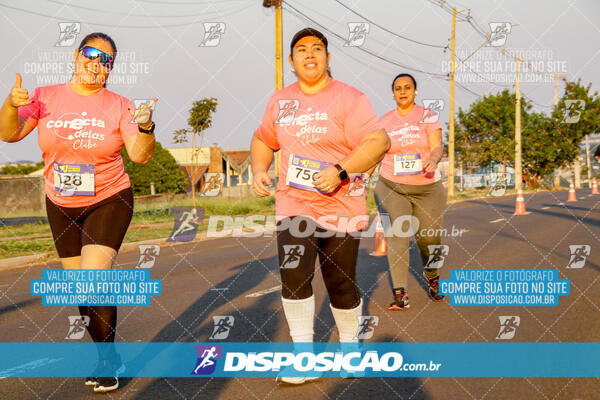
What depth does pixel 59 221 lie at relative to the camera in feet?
12.0

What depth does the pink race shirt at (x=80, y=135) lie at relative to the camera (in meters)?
3.62

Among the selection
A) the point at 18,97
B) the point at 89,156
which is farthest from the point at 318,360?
the point at 18,97

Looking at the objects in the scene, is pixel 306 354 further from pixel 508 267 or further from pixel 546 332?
pixel 508 267

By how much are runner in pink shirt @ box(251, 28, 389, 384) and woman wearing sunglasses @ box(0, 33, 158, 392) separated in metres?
0.91

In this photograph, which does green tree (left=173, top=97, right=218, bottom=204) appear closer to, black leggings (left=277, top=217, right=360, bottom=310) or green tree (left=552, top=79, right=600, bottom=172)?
black leggings (left=277, top=217, right=360, bottom=310)

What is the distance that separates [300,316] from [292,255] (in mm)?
376

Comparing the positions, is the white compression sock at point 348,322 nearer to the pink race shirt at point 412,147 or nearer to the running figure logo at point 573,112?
the pink race shirt at point 412,147

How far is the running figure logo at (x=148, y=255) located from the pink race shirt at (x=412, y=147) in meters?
5.33

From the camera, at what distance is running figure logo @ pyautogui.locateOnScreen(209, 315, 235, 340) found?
4.73 m

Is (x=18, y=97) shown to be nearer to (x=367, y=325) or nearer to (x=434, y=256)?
(x=367, y=325)

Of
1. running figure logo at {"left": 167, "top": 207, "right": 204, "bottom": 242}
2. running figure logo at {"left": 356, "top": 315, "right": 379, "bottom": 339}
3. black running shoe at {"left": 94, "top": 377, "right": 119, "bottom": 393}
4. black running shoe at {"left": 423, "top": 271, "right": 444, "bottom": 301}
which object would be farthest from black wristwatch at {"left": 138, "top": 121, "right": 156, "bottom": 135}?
running figure logo at {"left": 167, "top": 207, "right": 204, "bottom": 242}

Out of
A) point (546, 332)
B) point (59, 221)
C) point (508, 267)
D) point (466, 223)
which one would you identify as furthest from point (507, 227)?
point (59, 221)

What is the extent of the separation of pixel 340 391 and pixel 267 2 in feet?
60.5

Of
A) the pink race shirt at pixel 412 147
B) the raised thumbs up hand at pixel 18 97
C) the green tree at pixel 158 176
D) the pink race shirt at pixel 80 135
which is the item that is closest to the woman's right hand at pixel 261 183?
the pink race shirt at pixel 80 135
